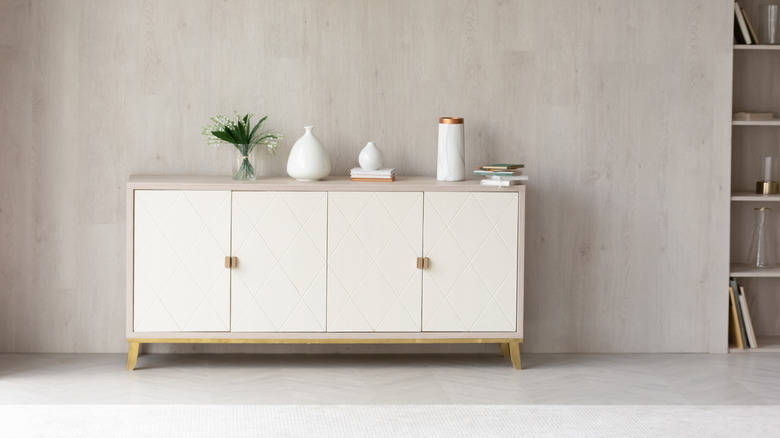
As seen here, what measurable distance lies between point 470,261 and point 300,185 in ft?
2.71

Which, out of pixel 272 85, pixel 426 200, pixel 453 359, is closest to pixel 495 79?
pixel 426 200

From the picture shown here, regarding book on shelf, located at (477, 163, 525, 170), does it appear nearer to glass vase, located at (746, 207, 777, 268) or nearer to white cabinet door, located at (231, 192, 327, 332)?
white cabinet door, located at (231, 192, 327, 332)

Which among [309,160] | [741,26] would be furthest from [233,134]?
[741,26]

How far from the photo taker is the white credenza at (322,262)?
3.99 m

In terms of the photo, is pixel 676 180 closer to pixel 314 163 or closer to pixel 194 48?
pixel 314 163

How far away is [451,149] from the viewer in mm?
4184

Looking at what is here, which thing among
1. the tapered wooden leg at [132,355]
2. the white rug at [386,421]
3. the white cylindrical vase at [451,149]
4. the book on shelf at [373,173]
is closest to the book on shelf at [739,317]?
the white rug at [386,421]

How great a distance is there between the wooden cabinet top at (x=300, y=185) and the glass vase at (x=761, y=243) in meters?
1.35

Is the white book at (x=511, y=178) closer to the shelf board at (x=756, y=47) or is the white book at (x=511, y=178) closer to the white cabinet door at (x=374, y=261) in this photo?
the white cabinet door at (x=374, y=261)

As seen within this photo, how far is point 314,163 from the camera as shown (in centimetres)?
409

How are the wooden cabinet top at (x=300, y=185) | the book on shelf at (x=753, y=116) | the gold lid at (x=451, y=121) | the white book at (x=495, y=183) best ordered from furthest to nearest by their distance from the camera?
the book on shelf at (x=753, y=116), the gold lid at (x=451, y=121), the white book at (x=495, y=183), the wooden cabinet top at (x=300, y=185)

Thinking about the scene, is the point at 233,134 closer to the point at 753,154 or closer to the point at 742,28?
the point at 742,28

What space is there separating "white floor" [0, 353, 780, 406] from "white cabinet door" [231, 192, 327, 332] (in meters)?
0.26

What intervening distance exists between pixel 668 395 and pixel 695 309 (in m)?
0.82
